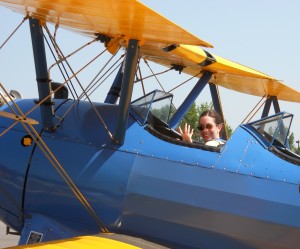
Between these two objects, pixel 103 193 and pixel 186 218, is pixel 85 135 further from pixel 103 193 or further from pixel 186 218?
pixel 186 218

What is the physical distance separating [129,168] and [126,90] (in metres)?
0.75

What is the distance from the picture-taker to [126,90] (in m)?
6.33

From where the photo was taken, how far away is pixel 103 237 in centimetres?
586

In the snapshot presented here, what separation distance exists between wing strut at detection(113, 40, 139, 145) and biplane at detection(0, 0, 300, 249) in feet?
0.03

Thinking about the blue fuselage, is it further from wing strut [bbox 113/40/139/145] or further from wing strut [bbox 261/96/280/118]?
wing strut [bbox 261/96/280/118]

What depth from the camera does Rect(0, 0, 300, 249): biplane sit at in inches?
231

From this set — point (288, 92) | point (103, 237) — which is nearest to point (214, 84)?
point (288, 92)

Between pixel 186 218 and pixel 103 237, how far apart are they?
2.56 ft

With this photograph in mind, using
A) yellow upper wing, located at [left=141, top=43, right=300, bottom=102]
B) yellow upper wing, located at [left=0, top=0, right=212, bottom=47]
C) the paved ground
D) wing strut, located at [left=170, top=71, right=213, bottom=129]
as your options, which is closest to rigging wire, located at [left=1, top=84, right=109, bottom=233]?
yellow upper wing, located at [left=0, top=0, right=212, bottom=47]

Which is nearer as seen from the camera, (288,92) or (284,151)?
(284,151)

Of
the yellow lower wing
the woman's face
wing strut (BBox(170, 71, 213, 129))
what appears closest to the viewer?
the yellow lower wing

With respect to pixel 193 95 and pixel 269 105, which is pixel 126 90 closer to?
pixel 193 95

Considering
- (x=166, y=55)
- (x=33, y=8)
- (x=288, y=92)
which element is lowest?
(x=33, y=8)

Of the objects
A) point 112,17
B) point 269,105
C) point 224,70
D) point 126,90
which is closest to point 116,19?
point 112,17
